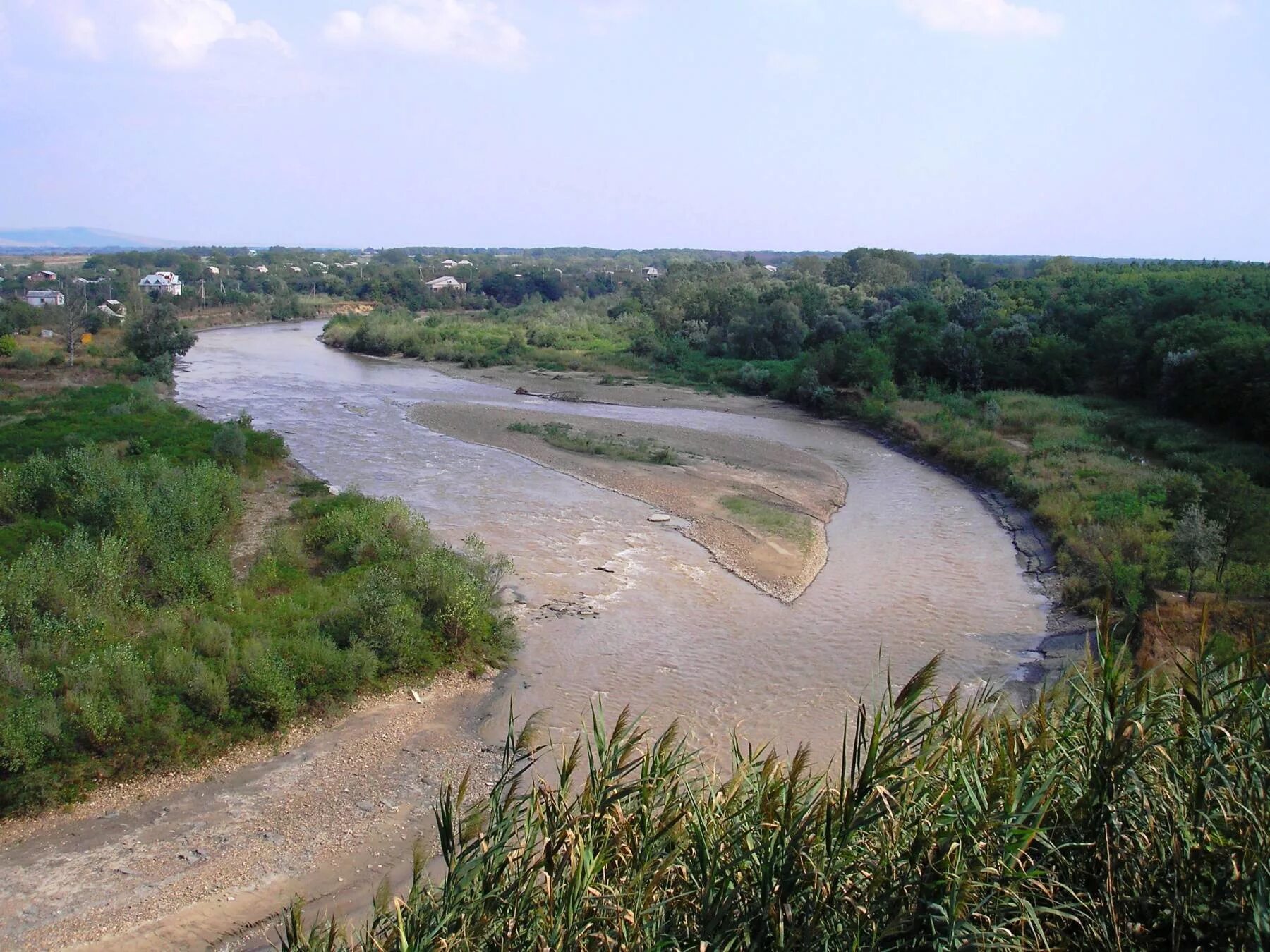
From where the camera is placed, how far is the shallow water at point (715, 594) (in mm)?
13906

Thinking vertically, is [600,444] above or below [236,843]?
below

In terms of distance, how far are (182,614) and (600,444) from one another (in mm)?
18863

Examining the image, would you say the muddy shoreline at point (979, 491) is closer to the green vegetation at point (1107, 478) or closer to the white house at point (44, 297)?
the green vegetation at point (1107, 478)

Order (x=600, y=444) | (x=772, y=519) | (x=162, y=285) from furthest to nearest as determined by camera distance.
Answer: (x=162, y=285)
(x=600, y=444)
(x=772, y=519)

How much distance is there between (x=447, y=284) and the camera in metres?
102

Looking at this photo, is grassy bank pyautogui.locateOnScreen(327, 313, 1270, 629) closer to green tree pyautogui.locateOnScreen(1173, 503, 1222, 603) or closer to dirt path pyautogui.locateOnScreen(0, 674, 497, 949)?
green tree pyautogui.locateOnScreen(1173, 503, 1222, 603)

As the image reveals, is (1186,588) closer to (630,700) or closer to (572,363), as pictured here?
(630,700)

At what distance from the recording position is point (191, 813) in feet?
33.6

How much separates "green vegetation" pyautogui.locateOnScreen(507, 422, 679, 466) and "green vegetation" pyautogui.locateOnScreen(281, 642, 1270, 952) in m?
24.3

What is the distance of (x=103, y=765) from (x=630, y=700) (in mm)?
6451

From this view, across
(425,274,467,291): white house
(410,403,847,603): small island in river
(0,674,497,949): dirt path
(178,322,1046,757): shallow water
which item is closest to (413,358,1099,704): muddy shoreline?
(178,322,1046,757): shallow water

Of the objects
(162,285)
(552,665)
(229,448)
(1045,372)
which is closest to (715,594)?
(552,665)

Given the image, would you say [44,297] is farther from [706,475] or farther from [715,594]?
[715,594]

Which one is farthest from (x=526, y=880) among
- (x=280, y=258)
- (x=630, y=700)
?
(x=280, y=258)
